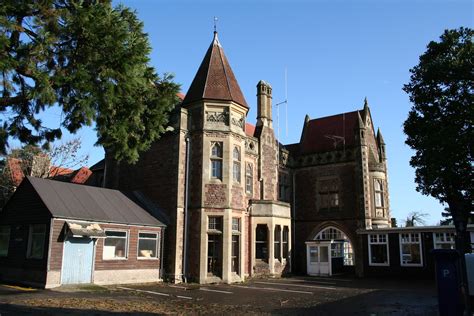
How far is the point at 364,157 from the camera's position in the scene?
2989 cm

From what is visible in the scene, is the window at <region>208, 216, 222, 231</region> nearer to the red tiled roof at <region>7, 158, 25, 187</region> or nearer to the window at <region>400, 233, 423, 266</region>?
the window at <region>400, 233, 423, 266</region>

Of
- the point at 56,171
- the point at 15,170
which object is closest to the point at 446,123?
the point at 56,171

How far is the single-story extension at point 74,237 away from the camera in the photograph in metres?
18.0

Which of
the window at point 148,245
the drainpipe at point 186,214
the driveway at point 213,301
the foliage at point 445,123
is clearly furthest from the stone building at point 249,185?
the foliage at point 445,123

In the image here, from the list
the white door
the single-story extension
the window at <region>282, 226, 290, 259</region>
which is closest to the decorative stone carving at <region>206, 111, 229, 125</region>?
the single-story extension

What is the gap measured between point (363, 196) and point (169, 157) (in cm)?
1434

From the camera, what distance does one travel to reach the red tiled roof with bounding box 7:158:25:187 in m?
34.7

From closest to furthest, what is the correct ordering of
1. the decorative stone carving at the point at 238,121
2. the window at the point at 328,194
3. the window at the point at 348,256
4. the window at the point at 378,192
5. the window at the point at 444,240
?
the decorative stone carving at the point at 238,121 < the window at the point at 444,240 < the window at the point at 378,192 < the window at the point at 328,194 < the window at the point at 348,256

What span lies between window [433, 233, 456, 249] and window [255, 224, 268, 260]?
10.5 m

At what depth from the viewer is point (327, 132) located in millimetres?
34938

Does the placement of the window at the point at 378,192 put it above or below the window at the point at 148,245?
above

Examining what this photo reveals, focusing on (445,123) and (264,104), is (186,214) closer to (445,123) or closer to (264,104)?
(264,104)

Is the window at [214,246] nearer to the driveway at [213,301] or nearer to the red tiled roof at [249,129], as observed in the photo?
the driveway at [213,301]

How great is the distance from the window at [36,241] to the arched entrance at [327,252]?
61.6 ft
